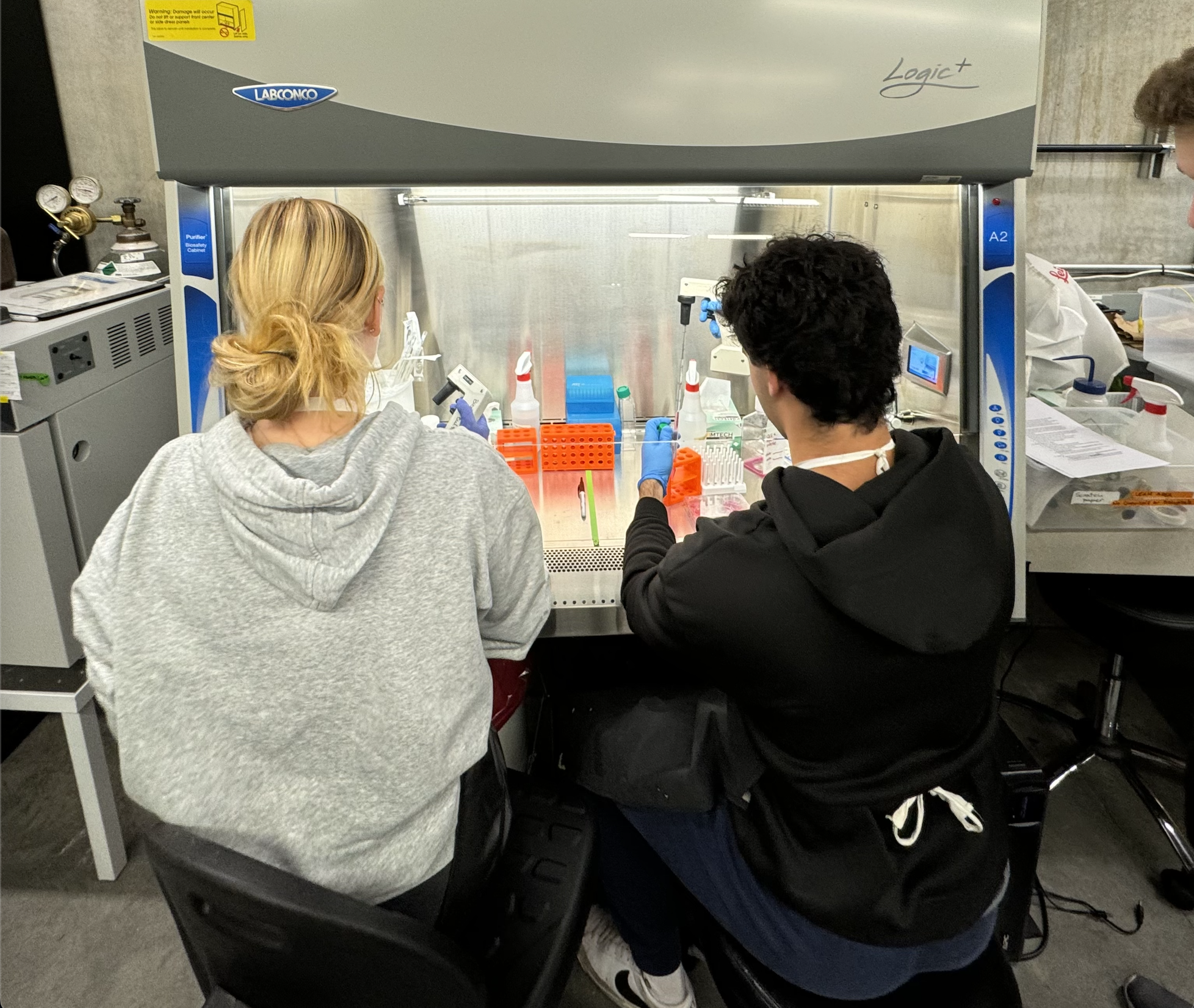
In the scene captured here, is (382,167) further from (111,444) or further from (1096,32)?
(1096,32)

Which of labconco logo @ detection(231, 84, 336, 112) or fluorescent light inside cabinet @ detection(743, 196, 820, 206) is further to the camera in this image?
fluorescent light inside cabinet @ detection(743, 196, 820, 206)

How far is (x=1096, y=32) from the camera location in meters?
2.48

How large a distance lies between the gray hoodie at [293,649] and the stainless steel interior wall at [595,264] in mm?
929

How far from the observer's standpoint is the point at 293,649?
0.89m

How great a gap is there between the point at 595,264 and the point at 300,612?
3.85 ft

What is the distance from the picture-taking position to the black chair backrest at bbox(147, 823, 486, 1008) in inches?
30.5

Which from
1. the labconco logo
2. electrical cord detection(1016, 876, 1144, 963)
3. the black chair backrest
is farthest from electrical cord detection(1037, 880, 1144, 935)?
the labconco logo

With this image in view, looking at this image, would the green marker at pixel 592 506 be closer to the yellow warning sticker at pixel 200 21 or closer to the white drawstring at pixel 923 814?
the white drawstring at pixel 923 814

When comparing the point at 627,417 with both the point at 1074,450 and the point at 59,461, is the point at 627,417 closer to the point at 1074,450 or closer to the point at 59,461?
the point at 1074,450

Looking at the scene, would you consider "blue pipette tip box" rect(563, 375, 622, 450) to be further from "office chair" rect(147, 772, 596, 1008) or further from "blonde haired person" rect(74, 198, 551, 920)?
"office chair" rect(147, 772, 596, 1008)

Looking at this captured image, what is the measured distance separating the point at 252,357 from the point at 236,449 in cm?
11

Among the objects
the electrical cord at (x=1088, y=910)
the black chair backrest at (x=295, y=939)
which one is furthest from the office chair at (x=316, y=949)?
the electrical cord at (x=1088, y=910)

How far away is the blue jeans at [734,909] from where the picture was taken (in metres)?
1.12

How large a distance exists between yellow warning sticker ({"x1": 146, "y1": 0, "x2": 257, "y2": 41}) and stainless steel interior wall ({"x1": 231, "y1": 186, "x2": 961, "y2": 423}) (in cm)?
37
